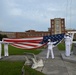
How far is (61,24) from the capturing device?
12256cm

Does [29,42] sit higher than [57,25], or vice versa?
[57,25]

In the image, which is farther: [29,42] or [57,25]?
[57,25]

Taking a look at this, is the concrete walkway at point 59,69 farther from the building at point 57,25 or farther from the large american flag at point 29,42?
the building at point 57,25

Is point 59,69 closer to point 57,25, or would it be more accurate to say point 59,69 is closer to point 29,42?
point 29,42

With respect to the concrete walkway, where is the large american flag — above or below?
above

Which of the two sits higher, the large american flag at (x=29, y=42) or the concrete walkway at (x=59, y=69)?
the large american flag at (x=29, y=42)

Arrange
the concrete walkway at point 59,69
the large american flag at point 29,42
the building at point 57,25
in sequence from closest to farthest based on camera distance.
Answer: the concrete walkway at point 59,69 < the large american flag at point 29,42 < the building at point 57,25

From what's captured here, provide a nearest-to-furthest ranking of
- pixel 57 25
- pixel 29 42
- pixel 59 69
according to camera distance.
→ pixel 59 69
pixel 29 42
pixel 57 25

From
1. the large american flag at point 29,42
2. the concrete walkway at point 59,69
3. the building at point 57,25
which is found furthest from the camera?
the building at point 57,25

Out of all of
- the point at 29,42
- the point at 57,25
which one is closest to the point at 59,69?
the point at 29,42

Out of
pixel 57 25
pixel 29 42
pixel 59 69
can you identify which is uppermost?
pixel 57 25

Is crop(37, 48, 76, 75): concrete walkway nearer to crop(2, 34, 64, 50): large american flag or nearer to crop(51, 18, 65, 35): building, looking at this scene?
crop(2, 34, 64, 50): large american flag

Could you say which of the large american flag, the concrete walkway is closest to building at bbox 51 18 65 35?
the large american flag

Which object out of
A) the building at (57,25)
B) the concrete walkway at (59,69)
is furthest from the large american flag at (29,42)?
the building at (57,25)
